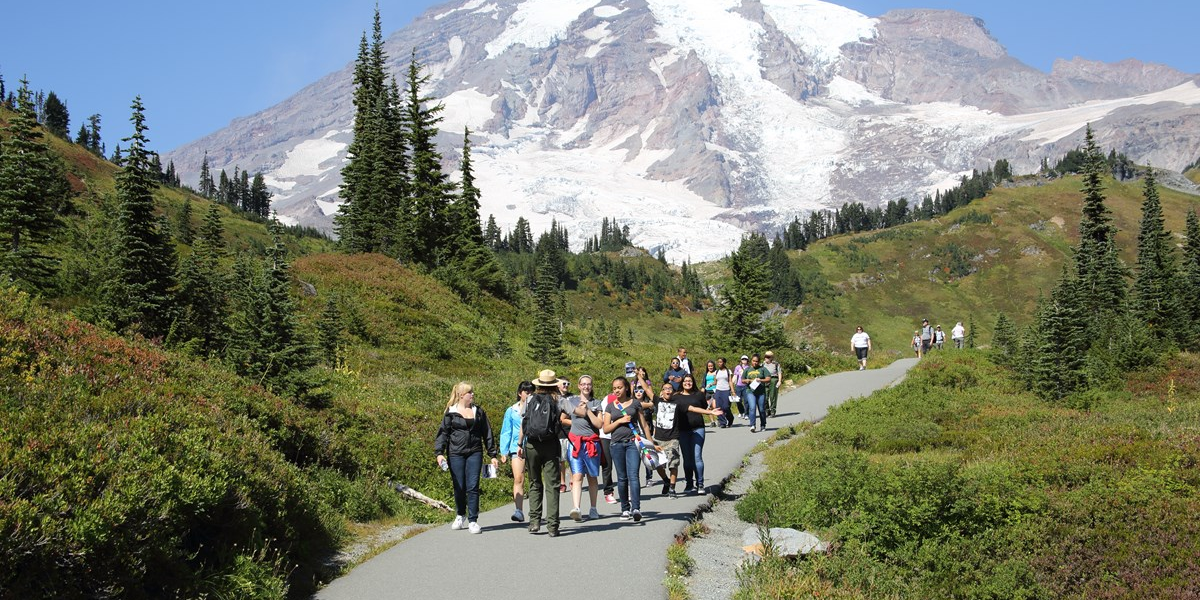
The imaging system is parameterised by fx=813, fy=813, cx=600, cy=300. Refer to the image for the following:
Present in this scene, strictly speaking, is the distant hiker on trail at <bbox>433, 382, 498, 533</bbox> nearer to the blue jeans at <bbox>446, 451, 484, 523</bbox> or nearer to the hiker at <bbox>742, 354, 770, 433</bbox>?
the blue jeans at <bbox>446, 451, 484, 523</bbox>

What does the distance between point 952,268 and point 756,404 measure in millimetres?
163076

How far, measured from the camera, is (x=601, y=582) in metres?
8.94

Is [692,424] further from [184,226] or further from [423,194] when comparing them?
[184,226]

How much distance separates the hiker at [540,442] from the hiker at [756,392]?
39.2 feet

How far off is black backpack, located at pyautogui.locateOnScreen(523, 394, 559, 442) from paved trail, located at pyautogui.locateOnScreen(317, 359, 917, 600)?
4.45 feet

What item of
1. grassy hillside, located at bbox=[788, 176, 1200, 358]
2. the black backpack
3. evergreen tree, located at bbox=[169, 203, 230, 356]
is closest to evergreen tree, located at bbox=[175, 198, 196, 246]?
evergreen tree, located at bbox=[169, 203, 230, 356]

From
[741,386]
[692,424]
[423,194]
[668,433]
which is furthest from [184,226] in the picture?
[692,424]

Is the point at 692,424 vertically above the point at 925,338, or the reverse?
the point at 692,424

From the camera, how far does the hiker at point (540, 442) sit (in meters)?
11.3

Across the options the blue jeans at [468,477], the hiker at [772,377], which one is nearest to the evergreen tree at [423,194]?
the hiker at [772,377]

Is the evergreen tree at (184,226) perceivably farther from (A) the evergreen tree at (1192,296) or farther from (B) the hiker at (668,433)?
(A) the evergreen tree at (1192,296)

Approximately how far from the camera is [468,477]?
11516mm

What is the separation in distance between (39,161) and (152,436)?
65.1 feet

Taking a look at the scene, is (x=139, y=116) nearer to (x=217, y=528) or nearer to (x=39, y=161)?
(x=39, y=161)
